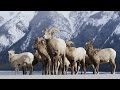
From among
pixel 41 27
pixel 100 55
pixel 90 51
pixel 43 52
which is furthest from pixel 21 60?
pixel 100 55

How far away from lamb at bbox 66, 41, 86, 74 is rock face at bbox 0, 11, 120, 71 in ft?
0.88

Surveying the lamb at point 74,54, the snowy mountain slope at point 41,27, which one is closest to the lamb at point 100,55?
A: the lamb at point 74,54

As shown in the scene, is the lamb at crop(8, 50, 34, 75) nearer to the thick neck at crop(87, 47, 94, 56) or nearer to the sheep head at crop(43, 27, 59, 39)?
the sheep head at crop(43, 27, 59, 39)

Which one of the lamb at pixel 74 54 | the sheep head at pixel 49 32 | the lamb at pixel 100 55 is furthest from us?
the lamb at pixel 100 55

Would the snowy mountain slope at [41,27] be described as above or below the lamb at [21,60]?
above

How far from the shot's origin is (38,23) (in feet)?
36.1

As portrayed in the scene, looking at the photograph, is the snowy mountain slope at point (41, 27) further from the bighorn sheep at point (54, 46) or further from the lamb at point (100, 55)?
the lamb at point (100, 55)

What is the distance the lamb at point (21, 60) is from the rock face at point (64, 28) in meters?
0.12

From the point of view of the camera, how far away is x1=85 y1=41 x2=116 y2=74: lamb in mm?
10805

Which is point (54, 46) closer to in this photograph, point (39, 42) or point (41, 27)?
point (39, 42)

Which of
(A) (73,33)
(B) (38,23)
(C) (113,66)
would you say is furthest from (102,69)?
(B) (38,23)

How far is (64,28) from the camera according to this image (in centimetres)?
1088

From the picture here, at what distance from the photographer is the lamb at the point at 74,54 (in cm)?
1032
